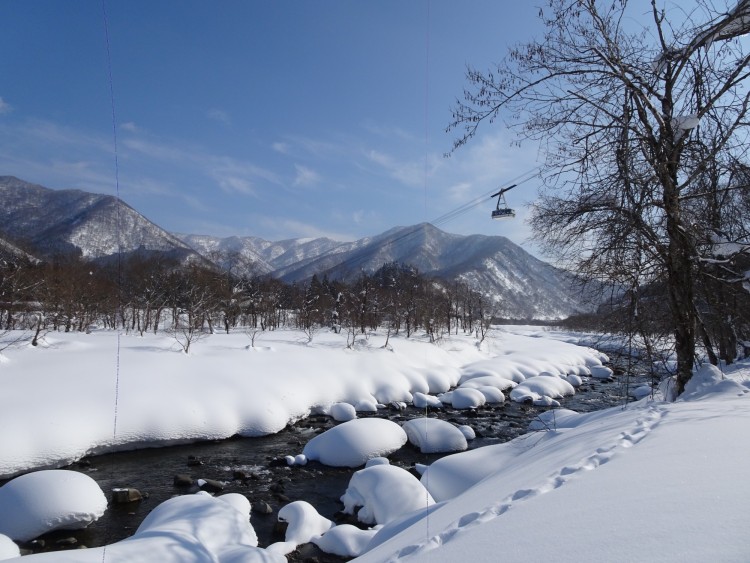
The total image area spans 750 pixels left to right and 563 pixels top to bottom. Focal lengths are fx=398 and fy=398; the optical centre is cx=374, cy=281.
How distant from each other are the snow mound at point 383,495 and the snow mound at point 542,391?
1791 centimetres

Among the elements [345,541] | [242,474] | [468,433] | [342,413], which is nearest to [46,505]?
[242,474]

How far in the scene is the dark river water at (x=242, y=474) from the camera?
912 centimetres

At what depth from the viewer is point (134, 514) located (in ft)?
33.3

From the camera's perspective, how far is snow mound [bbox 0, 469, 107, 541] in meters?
8.55

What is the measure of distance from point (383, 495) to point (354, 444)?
4921 millimetres

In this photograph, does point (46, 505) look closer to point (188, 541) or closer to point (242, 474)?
point (188, 541)

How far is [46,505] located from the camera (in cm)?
883

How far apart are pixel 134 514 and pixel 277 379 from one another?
482 inches

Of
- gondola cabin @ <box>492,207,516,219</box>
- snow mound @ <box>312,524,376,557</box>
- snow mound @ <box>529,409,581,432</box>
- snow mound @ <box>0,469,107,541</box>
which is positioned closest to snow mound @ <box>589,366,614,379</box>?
snow mound @ <box>529,409,581,432</box>

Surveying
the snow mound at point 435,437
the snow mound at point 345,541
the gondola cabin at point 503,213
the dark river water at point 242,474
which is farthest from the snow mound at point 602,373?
the snow mound at point 345,541

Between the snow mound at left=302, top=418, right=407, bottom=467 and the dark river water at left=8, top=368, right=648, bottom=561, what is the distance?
1.08 feet

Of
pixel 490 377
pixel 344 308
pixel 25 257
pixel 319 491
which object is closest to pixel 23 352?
pixel 25 257

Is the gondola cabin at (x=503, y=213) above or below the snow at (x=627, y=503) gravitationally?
above

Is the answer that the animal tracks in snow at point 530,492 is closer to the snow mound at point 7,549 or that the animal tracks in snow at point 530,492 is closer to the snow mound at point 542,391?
the snow mound at point 7,549
